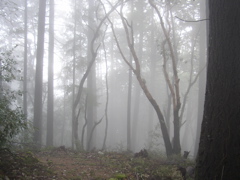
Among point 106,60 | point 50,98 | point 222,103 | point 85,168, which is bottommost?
point 85,168

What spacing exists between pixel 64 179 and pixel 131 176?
170 centimetres

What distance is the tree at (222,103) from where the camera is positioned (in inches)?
152

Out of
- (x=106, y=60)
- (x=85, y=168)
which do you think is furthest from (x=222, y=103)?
(x=106, y=60)

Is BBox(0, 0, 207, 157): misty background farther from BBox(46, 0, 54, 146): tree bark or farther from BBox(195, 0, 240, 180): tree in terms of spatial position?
BBox(195, 0, 240, 180): tree

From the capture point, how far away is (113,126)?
34.5 m

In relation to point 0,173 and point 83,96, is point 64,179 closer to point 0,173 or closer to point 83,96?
point 0,173

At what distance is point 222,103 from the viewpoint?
397 cm

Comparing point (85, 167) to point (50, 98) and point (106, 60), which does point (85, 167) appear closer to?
point (106, 60)

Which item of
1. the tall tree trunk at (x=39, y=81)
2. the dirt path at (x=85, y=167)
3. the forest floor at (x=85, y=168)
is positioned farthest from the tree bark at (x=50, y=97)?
the forest floor at (x=85, y=168)

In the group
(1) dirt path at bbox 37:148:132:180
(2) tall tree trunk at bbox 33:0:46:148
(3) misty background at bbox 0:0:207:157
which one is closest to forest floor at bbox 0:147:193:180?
(1) dirt path at bbox 37:148:132:180

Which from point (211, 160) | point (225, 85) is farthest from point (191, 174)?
point (225, 85)

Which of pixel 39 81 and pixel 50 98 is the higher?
pixel 39 81

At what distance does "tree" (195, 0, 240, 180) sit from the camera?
3.87 meters

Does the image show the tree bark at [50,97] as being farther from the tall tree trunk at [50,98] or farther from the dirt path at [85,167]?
the dirt path at [85,167]
